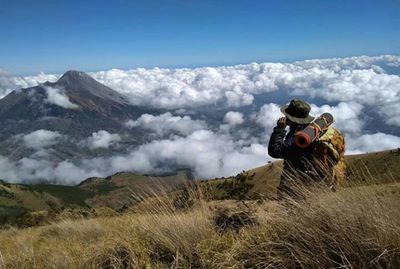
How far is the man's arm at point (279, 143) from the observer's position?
7.52m

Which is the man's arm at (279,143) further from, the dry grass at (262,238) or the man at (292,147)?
the dry grass at (262,238)

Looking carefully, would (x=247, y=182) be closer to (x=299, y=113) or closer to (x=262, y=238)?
(x=299, y=113)

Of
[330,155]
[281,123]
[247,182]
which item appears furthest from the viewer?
[247,182]

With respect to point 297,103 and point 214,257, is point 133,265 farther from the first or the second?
point 297,103

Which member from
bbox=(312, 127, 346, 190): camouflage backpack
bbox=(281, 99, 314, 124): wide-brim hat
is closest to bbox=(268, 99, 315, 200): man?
bbox=(281, 99, 314, 124): wide-brim hat

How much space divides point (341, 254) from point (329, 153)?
9.32ft

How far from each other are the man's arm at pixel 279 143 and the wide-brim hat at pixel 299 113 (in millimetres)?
192

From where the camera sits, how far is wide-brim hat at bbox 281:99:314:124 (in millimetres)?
7636

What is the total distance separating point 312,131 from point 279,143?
895 millimetres

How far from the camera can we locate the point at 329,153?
280 inches

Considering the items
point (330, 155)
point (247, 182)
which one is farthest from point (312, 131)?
point (247, 182)

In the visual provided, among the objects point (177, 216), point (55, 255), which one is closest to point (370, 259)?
point (177, 216)

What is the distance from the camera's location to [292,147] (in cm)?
748

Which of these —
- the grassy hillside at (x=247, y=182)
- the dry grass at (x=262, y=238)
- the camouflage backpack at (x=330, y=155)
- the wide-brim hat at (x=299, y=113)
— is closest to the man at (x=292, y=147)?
the wide-brim hat at (x=299, y=113)
